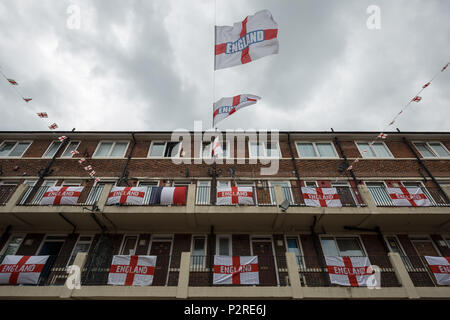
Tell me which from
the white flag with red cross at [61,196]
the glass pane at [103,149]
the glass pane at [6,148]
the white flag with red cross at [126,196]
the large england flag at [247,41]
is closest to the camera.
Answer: the white flag with red cross at [126,196]

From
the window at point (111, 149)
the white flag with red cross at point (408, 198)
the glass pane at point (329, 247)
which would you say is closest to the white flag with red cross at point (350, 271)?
the glass pane at point (329, 247)

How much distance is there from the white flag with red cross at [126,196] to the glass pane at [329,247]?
28.1ft

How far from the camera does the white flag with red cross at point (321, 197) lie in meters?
10.1

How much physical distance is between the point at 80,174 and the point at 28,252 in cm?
434

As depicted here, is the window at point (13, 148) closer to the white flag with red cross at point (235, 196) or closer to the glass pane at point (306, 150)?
the white flag with red cross at point (235, 196)

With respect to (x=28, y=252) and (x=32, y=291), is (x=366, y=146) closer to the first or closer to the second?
(x=32, y=291)

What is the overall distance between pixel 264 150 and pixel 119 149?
30.8 feet

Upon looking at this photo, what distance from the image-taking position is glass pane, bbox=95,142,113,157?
46.5 feet

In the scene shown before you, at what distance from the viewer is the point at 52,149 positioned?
14.5m

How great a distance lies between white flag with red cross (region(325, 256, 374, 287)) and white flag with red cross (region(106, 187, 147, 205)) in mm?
8282

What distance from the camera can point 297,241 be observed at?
34.0 feet

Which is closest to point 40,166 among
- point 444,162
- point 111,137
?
point 111,137

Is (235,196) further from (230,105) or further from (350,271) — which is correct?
(350,271)

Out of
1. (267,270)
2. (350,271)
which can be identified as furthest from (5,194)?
(350,271)
